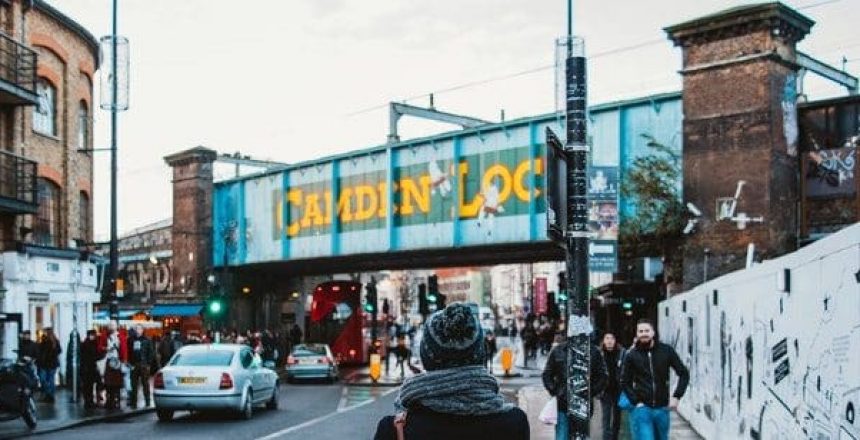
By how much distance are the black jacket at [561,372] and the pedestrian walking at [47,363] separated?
16.2 meters

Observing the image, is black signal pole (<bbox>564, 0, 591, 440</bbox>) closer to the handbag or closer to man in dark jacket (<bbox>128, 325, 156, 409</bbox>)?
the handbag

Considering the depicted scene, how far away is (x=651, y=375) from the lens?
11.3 m

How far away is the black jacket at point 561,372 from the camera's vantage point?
40.3ft

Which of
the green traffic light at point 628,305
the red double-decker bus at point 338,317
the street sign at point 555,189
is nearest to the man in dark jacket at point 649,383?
the street sign at point 555,189

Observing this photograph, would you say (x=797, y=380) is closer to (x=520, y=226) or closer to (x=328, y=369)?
(x=520, y=226)

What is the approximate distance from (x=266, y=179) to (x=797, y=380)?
32.0m

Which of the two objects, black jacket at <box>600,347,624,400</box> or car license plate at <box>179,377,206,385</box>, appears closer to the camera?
black jacket at <box>600,347,624,400</box>

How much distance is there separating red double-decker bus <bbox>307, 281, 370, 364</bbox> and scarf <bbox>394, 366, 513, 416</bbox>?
134 feet

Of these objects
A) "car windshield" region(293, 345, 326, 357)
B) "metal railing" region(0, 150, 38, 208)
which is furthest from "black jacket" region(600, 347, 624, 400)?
"car windshield" region(293, 345, 326, 357)

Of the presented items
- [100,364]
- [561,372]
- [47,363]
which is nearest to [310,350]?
[100,364]

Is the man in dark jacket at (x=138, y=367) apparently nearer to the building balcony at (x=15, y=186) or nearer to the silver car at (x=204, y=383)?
the silver car at (x=204, y=383)

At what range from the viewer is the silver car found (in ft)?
66.3

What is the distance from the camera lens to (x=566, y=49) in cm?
980

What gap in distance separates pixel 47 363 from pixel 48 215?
6.38 m
